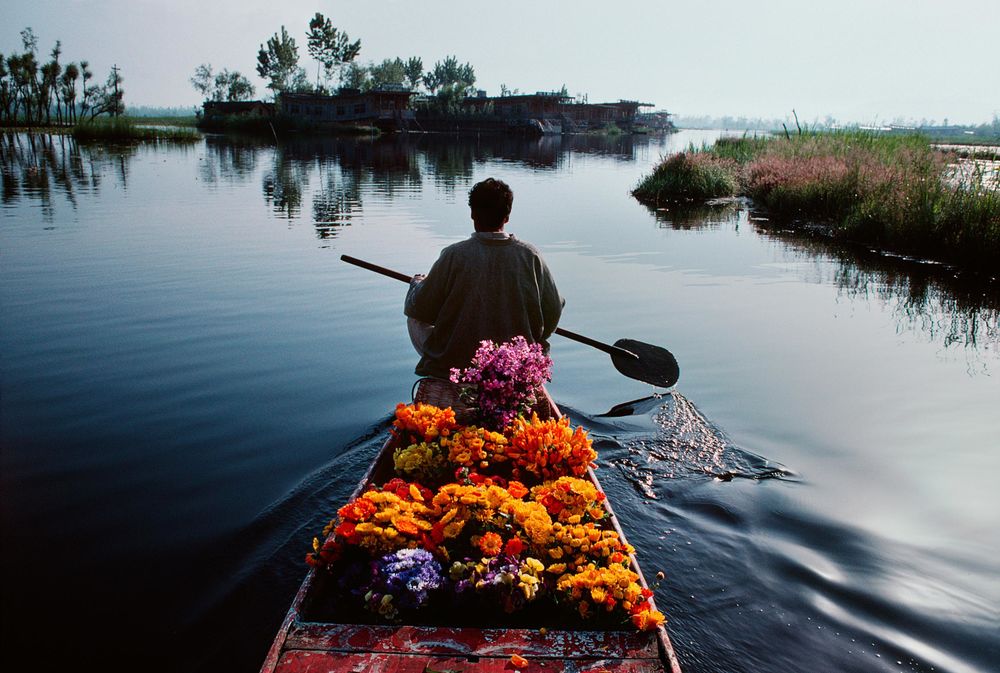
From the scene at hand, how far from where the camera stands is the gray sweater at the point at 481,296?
4.98m

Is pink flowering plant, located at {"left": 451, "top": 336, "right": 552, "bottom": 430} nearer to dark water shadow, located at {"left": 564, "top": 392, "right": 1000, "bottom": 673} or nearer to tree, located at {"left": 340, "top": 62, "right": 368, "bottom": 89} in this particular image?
dark water shadow, located at {"left": 564, "top": 392, "right": 1000, "bottom": 673}

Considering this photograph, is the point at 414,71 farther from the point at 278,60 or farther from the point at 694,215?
the point at 694,215

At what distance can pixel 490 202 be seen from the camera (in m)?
4.88

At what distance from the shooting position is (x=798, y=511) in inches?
232

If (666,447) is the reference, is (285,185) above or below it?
above

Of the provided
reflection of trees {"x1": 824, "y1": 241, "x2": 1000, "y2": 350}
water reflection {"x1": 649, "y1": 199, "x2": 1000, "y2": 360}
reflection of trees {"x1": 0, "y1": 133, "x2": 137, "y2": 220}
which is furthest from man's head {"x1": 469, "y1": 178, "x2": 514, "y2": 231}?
reflection of trees {"x1": 0, "y1": 133, "x2": 137, "y2": 220}

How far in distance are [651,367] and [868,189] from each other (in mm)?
13586

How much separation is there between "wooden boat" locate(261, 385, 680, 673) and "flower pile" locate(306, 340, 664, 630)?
11 centimetres

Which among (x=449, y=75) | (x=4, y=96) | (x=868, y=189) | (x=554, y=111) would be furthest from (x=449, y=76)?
(x=868, y=189)

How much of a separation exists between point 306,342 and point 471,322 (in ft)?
18.2

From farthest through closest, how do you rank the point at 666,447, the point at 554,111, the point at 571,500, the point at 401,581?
the point at 554,111 → the point at 666,447 → the point at 571,500 → the point at 401,581

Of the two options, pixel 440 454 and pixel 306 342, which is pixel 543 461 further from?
pixel 306 342

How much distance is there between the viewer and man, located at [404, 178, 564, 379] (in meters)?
4.96

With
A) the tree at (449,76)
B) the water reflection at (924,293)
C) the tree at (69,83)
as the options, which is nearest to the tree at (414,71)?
the tree at (449,76)
